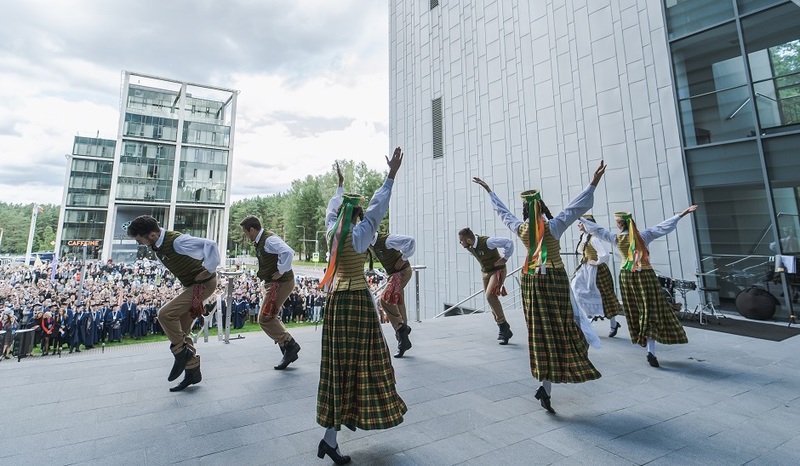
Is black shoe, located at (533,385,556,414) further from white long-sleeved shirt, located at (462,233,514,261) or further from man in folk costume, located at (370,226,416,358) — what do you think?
white long-sleeved shirt, located at (462,233,514,261)

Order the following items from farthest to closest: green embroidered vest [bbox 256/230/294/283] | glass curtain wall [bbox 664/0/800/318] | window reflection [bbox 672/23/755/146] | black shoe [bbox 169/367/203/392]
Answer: window reflection [bbox 672/23/755/146], glass curtain wall [bbox 664/0/800/318], green embroidered vest [bbox 256/230/294/283], black shoe [bbox 169/367/203/392]

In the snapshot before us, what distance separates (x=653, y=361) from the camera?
13.1 ft

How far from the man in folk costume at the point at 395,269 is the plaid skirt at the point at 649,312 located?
8.87ft

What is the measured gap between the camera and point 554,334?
2924mm

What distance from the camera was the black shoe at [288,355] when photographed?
402cm

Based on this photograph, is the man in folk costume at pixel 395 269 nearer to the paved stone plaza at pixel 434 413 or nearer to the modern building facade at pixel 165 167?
the paved stone plaza at pixel 434 413

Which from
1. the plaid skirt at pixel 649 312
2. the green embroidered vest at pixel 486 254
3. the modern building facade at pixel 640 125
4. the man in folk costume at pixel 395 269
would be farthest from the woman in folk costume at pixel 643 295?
the modern building facade at pixel 640 125

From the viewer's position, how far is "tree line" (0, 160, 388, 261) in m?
41.2

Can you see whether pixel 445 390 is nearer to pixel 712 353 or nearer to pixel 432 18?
pixel 712 353

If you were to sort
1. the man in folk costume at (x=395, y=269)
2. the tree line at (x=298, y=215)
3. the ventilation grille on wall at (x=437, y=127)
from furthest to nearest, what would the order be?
the tree line at (x=298, y=215) < the ventilation grille on wall at (x=437, y=127) < the man in folk costume at (x=395, y=269)

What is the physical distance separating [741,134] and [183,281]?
32.6ft

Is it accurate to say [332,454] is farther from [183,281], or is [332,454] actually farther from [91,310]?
[91,310]

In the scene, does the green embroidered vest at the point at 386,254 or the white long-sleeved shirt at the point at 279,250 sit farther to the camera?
the green embroidered vest at the point at 386,254

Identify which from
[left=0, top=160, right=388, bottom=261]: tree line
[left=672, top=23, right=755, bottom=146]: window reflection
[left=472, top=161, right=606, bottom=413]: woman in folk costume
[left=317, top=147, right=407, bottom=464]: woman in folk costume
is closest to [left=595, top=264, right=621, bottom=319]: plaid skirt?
[left=472, top=161, right=606, bottom=413]: woman in folk costume
